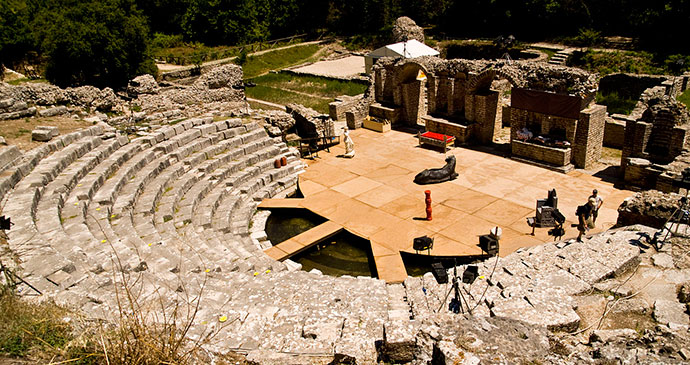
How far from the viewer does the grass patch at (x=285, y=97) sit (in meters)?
25.9

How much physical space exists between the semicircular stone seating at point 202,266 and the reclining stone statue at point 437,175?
17.4ft

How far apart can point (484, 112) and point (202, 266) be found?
12562 millimetres

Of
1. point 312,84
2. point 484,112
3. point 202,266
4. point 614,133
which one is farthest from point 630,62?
point 202,266

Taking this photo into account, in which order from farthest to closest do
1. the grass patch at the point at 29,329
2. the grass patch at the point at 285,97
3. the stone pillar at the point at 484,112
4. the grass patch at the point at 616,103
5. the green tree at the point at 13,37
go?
the green tree at the point at 13,37
the grass patch at the point at 285,97
the grass patch at the point at 616,103
the stone pillar at the point at 484,112
the grass patch at the point at 29,329

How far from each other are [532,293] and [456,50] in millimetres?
32661

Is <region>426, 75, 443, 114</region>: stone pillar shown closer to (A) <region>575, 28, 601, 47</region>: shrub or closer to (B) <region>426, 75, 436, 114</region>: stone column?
(B) <region>426, 75, 436, 114</region>: stone column

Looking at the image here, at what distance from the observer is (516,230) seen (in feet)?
41.6

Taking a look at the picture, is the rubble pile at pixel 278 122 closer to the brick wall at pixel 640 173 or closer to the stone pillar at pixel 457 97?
the stone pillar at pixel 457 97

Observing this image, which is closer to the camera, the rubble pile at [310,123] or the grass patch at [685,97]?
the grass patch at [685,97]

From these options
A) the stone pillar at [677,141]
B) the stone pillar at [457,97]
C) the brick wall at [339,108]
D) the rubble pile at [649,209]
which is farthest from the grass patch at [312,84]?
the rubble pile at [649,209]

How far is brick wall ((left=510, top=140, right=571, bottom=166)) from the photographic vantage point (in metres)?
16.1

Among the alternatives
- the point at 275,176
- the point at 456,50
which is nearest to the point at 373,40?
the point at 456,50

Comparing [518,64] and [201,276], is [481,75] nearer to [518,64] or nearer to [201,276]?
[518,64]

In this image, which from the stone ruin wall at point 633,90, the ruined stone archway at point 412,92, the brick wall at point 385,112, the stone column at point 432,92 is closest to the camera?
the stone ruin wall at point 633,90
